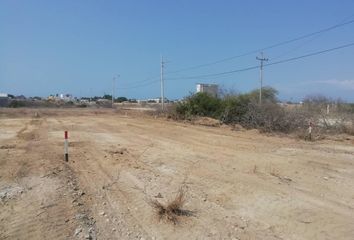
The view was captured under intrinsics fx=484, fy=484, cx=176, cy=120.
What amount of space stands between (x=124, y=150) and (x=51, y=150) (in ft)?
9.57

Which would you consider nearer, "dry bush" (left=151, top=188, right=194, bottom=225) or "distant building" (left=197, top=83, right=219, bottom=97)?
"dry bush" (left=151, top=188, right=194, bottom=225)

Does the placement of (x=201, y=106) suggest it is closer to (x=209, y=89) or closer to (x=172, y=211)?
(x=209, y=89)

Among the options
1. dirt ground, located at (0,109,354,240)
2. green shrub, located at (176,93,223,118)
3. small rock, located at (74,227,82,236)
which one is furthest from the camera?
green shrub, located at (176,93,223,118)

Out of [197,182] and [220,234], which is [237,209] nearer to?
[220,234]

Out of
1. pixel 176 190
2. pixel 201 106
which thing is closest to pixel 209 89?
pixel 201 106

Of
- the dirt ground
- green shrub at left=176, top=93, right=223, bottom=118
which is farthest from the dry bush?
green shrub at left=176, top=93, right=223, bottom=118

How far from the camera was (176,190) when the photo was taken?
11695mm

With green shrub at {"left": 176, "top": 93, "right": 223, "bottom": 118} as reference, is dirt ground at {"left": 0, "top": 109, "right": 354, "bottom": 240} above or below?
below

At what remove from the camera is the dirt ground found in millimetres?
8641

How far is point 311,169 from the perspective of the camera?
15117 millimetres

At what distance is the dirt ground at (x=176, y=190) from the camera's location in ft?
28.3

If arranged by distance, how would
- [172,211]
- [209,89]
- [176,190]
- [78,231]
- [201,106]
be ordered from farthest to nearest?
[209,89] → [201,106] → [176,190] → [172,211] → [78,231]

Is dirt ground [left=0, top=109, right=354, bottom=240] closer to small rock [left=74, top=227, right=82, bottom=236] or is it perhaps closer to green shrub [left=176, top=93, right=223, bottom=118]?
small rock [left=74, top=227, right=82, bottom=236]

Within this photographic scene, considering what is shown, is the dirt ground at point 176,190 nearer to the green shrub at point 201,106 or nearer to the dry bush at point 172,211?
the dry bush at point 172,211
